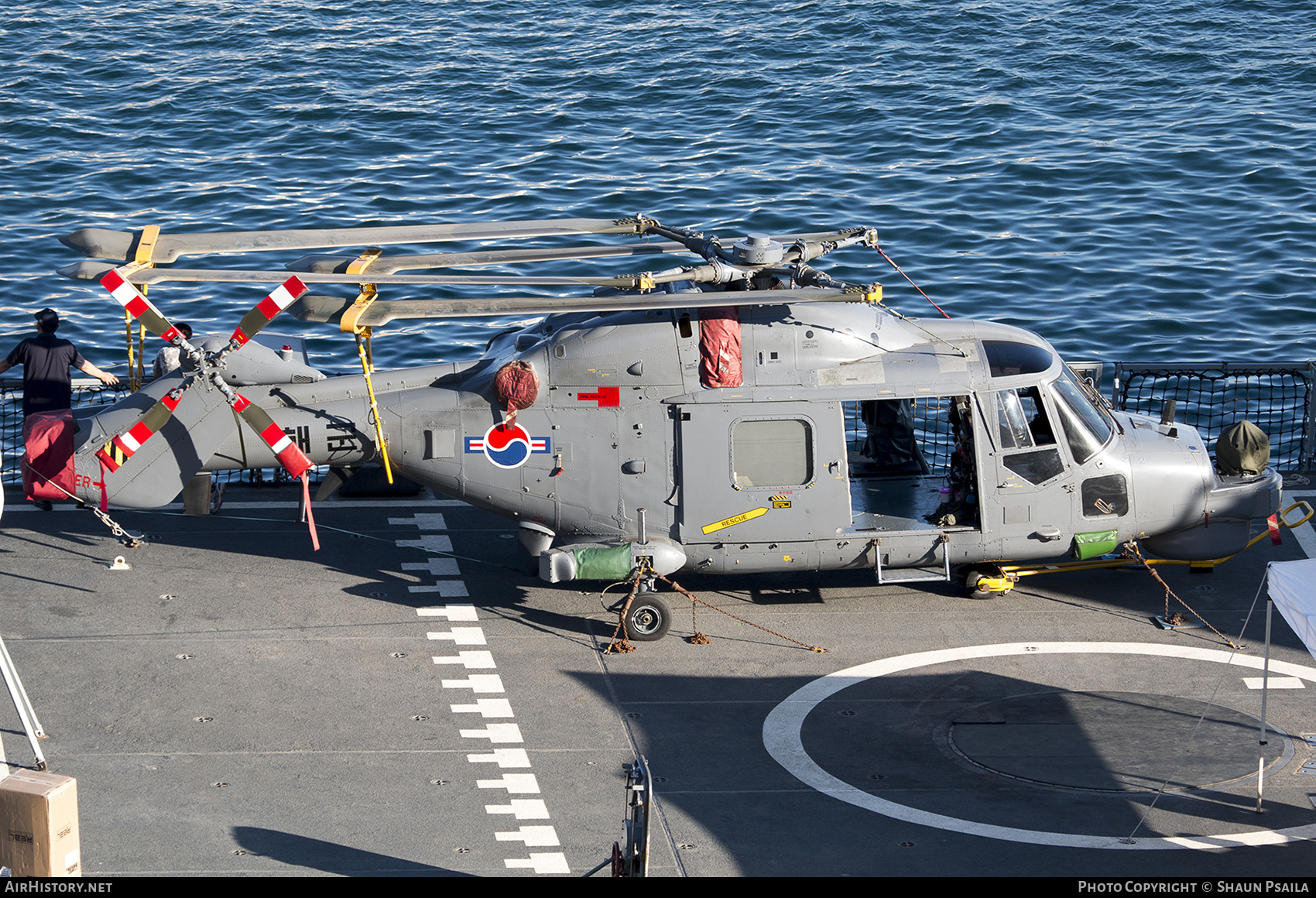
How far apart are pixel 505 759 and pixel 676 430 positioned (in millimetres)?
4281

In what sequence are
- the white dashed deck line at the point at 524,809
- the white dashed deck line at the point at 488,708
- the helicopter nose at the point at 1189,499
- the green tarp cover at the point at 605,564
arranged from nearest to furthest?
→ the white dashed deck line at the point at 524,809
the white dashed deck line at the point at 488,708
the green tarp cover at the point at 605,564
the helicopter nose at the point at 1189,499

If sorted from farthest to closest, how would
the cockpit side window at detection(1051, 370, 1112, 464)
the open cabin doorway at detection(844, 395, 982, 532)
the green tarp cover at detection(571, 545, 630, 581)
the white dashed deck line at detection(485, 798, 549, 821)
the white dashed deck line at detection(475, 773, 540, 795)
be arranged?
1. the open cabin doorway at detection(844, 395, 982, 532)
2. the cockpit side window at detection(1051, 370, 1112, 464)
3. the green tarp cover at detection(571, 545, 630, 581)
4. the white dashed deck line at detection(475, 773, 540, 795)
5. the white dashed deck line at detection(485, 798, 549, 821)

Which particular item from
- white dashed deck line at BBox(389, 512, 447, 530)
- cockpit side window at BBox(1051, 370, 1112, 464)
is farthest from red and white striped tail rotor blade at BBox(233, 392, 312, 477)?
cockpit side window at BBox(1051, 370, 1112, 464)

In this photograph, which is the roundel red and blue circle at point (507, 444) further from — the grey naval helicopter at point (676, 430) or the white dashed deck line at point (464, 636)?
the white dashed deck line at point (464, 636)

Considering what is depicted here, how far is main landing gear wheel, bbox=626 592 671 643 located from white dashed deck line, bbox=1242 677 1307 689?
251 inches

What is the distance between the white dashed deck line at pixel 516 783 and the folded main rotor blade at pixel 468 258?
5768 mm

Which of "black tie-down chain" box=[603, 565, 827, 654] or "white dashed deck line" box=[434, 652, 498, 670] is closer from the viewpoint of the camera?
"white dashed deck line" box=[434, 652, 498, 670]

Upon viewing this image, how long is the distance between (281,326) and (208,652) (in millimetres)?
17401

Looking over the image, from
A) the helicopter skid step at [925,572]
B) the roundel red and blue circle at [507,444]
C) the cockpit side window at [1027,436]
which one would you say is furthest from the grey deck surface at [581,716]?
the roundel red and blue circle at [507,444]

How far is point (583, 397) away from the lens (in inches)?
612

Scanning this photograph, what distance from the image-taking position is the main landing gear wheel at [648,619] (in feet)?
50.8

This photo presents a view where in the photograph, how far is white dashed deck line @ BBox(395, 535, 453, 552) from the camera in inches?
709

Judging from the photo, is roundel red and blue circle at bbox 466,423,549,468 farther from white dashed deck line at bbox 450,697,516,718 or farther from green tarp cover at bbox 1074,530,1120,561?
green tarp cover at bbox 1074,530,1120,561

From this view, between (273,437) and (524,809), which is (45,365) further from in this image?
(524,809)
